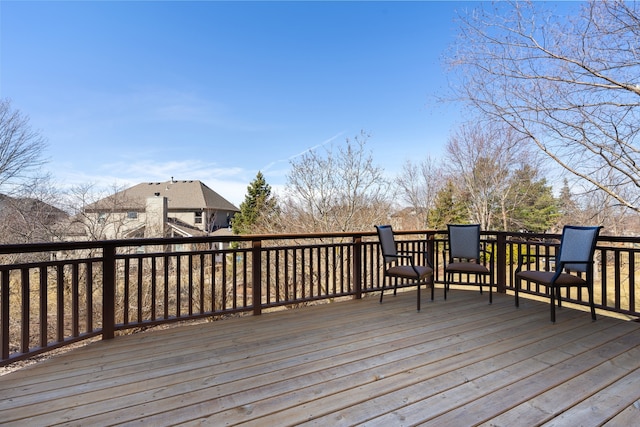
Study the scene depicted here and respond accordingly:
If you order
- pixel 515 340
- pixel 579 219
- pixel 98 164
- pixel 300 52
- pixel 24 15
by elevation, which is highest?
pixel 300 52

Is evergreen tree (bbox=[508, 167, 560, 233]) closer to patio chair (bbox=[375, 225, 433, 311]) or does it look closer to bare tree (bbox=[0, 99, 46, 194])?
patio chair (bbox=[375, 225, 433, 311])

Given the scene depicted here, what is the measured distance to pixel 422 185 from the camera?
15.2m

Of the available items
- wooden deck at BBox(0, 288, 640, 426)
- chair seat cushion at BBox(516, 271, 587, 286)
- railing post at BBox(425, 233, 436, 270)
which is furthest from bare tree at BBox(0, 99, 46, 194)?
chair seat cushion at BBox(516, 271, 587, 286)

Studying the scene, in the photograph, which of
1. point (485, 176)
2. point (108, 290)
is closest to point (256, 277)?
point (108, 290)

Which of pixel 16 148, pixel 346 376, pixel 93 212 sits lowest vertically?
pixel 346 376

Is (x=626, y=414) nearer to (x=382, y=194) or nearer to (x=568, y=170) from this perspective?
(x=568, y=170)

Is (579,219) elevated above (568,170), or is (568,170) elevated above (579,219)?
(568,170)

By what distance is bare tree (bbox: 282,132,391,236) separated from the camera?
9.73 metres

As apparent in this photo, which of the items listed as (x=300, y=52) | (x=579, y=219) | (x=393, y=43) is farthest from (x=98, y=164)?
(x=579, y=219)

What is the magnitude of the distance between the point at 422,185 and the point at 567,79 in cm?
1074

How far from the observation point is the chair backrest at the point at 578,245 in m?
3.08

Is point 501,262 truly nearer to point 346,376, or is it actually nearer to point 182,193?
point 346,376

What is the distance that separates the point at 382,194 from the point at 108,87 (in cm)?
982

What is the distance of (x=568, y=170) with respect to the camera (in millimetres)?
5270
